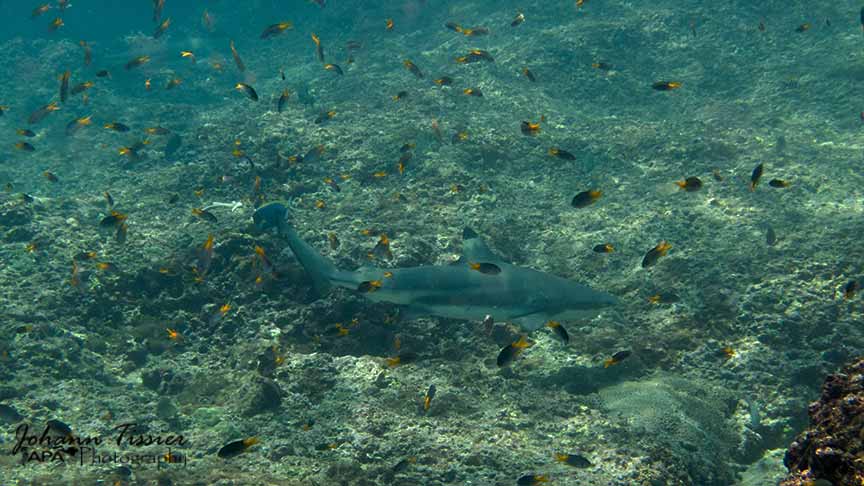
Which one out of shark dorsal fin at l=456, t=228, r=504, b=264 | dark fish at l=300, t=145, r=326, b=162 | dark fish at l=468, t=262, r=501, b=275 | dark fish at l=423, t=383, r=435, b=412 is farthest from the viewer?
dark fish at l=300, t=145, r=326, b=162

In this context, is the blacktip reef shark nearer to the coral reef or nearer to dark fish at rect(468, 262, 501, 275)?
dark fish at rect(468, 262, 501, 275)

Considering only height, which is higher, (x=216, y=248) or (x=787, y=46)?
(x=787, y=46)

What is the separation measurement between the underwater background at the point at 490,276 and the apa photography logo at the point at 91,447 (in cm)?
3

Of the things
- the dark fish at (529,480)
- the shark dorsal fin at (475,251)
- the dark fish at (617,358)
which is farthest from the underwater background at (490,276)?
the shark dorsal fin at (475,251)

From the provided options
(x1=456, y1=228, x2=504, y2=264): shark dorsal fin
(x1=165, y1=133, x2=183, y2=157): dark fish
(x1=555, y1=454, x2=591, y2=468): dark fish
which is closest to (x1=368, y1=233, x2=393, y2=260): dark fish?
(x1=456, y1=228, x2=504, y2=264): shark dorsal fin

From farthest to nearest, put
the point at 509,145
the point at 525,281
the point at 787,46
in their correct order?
1. the point at 787,46
2. the point at 509,145
3. the point at 525,281

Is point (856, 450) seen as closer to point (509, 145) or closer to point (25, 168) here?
point (509, 145)

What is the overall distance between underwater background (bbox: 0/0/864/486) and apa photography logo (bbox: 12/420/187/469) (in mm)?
28

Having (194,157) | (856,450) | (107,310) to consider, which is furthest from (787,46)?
(107,310)

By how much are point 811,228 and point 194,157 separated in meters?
12.7

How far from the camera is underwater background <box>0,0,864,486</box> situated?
15.9 feet

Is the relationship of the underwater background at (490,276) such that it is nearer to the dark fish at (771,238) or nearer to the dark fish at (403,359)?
the dark fish at (403,359)

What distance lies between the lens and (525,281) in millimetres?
6203

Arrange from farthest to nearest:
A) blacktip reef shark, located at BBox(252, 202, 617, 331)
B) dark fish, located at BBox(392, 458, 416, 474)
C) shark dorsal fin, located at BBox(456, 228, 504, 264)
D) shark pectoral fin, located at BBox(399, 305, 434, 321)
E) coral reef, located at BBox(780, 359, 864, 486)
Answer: shark dorsal fin, located at BBox(456, 228, 504, 264), shark pectoral fin, located at BBox(399, 305, 434, 321), blacktip reef shark, located at BBox(252, 202, 617, 331), dark fish, located at BBox(392, 458, 416, 474), coral reef, located at BBox(780, 359, 864, 486)
